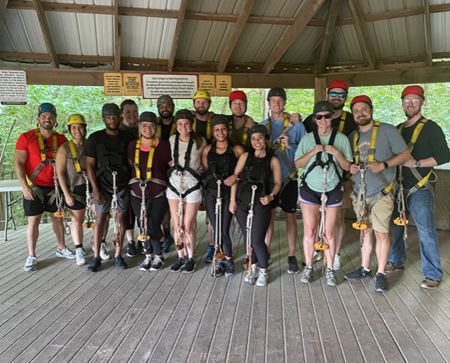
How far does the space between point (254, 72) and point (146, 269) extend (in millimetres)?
4195

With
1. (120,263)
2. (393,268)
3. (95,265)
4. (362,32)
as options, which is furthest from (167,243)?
(362,32)

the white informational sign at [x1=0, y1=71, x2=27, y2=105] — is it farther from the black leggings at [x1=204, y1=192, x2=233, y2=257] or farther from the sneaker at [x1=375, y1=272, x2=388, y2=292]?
the sneaker at [x1=375, y1=272, x2=388, y2=292]

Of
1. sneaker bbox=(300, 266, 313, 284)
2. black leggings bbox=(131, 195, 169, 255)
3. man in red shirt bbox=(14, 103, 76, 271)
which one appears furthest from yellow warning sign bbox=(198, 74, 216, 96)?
sneaker bbox=(300, 266, 313, 284)

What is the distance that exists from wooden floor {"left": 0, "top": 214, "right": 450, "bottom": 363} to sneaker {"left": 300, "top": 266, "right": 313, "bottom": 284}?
2.3 inches

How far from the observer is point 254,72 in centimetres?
642

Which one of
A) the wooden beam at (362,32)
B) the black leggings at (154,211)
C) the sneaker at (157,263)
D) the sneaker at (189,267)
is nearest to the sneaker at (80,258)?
the sneaker at (157,263)

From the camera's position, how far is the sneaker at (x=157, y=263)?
4246 millimetres

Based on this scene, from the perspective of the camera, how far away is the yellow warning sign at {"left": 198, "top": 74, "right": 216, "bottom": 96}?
242 inches

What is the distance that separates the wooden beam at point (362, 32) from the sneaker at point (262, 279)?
4372 mm

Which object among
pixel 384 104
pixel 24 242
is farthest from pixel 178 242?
pixel 384 104

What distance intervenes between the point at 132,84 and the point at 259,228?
3741 mm

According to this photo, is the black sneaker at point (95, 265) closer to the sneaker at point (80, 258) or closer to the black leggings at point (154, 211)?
the sneaker at point (80, 258)

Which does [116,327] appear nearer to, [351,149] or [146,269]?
[146,269]

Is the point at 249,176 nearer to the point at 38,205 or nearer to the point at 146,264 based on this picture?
the point at 146,264
